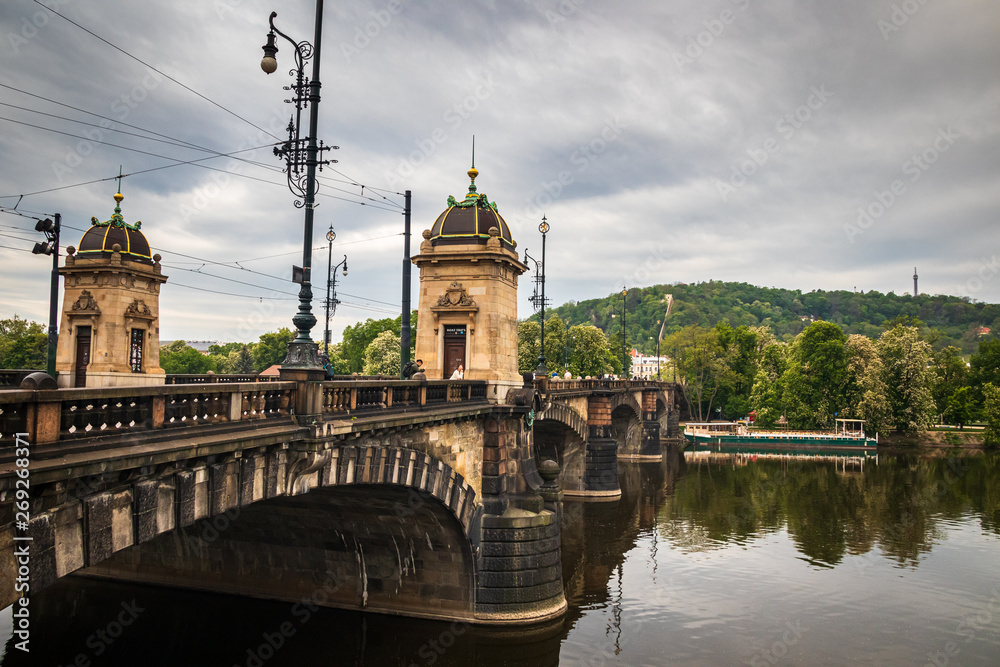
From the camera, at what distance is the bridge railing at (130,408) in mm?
7344

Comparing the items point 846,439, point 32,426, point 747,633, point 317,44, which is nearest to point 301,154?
point 317,44

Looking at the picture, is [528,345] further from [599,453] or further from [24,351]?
[24,351]

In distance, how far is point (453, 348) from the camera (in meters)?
23.6

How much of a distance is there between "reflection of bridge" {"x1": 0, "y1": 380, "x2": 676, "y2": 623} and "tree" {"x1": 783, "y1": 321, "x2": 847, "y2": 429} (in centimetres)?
5412

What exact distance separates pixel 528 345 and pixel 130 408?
67804mm

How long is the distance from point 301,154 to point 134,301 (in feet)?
46.4

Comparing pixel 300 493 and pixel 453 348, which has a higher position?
pixel 453 348

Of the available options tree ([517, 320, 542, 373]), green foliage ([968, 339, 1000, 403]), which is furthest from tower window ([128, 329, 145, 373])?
green foliage ([968, 339, 1000, 403])

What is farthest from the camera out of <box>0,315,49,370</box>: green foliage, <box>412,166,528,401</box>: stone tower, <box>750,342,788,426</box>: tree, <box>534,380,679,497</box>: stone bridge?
<box>750,342,788,426</box>: tree

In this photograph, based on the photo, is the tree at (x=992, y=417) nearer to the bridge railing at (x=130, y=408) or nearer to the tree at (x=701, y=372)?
the tree at (x=701, y=372)

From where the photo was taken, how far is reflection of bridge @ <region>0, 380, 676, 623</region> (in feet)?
25.2

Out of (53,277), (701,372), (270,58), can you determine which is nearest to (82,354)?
(53,277)

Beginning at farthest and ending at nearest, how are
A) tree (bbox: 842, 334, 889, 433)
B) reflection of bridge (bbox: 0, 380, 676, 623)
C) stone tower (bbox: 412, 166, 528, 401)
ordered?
tree (bbox: 842, 334, 889, 433)
stone tower (bbox: 412, 166, 528, 401)
reflection of bridge (bbox: 0, 380, 676, 623)

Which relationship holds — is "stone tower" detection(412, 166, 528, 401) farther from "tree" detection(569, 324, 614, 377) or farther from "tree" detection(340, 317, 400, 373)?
"tree" detection(340, 317, 400, 373)
